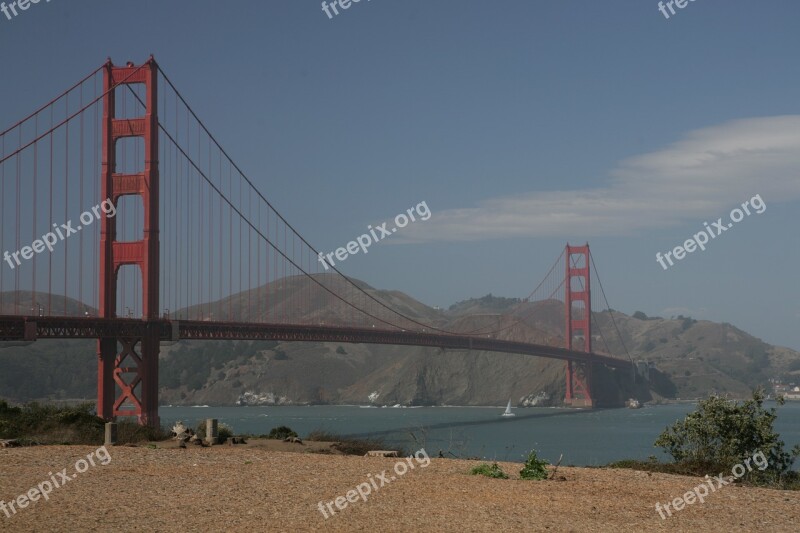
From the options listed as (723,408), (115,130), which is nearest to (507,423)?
(115,130)

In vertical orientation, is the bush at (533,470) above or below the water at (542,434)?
above

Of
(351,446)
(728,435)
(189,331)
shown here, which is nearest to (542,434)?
(189,331)

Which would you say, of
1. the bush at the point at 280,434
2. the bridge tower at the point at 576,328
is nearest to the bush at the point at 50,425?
the bush at the point at 280,434

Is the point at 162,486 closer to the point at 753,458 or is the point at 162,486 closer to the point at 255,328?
the point at 753,458
